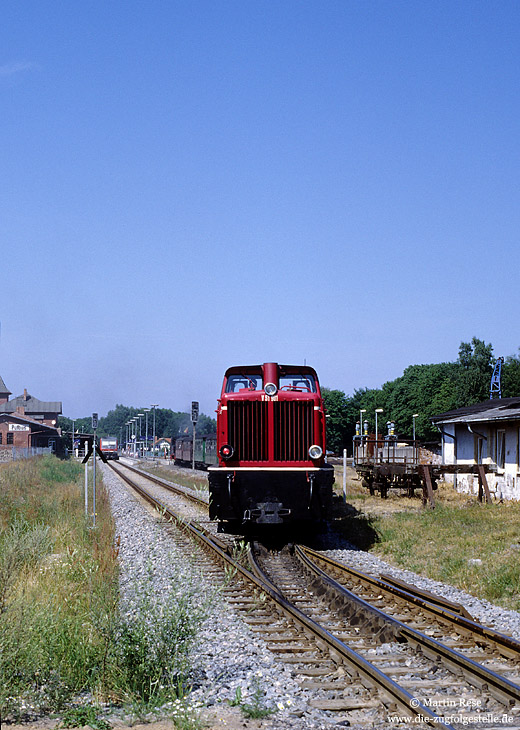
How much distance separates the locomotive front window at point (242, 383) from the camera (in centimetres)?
1513

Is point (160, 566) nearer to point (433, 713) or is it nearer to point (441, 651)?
point (441, 651)

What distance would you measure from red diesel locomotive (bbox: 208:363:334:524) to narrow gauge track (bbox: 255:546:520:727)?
350cm

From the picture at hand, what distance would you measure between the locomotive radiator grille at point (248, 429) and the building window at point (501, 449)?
12715mm

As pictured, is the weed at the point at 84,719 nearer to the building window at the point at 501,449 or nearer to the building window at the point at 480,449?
the building window at the point at 501,449

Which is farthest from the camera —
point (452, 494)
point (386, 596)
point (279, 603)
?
point (452, 494)

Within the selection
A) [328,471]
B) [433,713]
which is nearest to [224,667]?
[433,713]

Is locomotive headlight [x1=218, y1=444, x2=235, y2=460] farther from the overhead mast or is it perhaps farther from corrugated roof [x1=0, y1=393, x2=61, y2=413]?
corrugated roof [x1=0, y1=393, x2=61, y2=413]

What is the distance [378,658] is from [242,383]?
349 inches

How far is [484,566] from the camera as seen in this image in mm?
11727

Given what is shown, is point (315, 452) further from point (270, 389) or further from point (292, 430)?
point (270, 389)

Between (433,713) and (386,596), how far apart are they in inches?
179

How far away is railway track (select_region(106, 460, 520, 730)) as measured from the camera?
5449 millimetres

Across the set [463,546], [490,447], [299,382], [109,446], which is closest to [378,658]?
[463,546]

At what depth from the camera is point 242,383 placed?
599 inches
